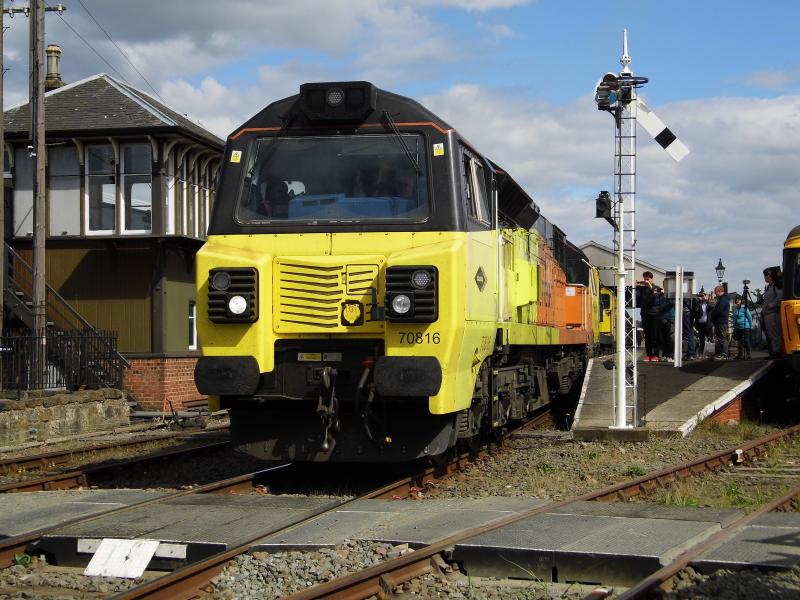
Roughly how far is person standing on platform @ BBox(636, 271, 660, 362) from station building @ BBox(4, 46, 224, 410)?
988 centimetres

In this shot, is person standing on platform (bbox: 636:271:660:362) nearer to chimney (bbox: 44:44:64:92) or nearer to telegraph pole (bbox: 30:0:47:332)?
telegraph pole (bbox: 30:0:47:332)

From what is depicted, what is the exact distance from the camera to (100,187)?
73.5 ft

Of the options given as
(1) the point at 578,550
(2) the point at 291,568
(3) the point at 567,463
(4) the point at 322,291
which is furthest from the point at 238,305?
(3) the point at 567,463

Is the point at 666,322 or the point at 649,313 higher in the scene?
the point at 649,313

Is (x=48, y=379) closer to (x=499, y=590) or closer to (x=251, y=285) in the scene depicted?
(x=251, y=285)

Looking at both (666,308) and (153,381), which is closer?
(666,308)

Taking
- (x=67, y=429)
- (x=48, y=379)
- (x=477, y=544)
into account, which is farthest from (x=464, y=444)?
(x=48, y=379)

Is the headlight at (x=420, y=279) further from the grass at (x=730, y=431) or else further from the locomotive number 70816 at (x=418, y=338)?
the grass at (x=730, y=431)

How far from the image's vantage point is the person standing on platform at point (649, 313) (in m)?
21.2

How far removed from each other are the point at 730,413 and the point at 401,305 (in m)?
9.17

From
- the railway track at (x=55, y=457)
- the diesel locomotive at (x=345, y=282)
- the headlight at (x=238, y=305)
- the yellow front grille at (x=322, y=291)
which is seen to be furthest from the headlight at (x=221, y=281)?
the railway track at (x=55, y=457)

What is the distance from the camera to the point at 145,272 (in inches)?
862

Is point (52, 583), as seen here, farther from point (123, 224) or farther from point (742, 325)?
point (742, 325)

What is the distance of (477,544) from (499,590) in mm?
473
